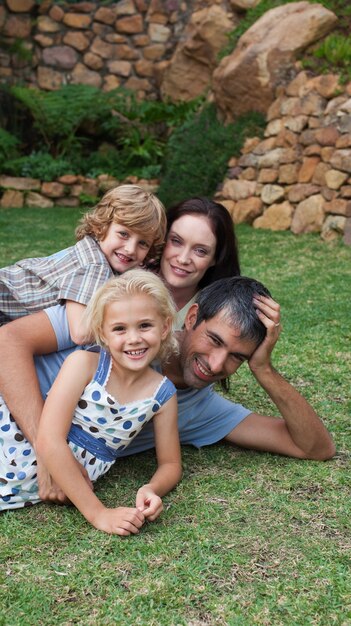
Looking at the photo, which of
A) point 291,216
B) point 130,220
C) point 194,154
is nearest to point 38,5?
point 194,154

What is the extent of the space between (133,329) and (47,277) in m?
0.62

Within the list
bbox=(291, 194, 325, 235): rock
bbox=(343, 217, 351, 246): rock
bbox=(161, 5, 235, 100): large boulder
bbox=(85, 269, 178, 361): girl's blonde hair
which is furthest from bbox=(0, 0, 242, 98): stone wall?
bbox=(85, 269, 178, 361): girl's blonde hair

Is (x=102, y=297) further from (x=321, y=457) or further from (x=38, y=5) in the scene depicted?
(x=38, y=5)

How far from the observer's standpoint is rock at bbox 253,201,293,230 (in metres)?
8.66

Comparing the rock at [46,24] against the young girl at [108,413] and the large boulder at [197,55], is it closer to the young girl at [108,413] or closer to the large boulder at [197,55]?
the large boulder at [197,55]

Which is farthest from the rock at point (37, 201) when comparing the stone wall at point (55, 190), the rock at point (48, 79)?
the rock at point (48, 79)

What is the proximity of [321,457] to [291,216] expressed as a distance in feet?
19.4

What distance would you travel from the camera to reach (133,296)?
2445 millimetres

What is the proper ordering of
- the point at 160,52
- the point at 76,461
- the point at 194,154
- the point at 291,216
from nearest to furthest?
the point at 76,461 → the point at 291,216 → the point at 194,154 → the point at 160,52

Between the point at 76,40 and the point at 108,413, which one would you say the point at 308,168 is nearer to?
the point at 76,40

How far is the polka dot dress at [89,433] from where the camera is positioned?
8.26ft

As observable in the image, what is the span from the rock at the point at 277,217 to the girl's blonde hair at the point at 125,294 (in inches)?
249

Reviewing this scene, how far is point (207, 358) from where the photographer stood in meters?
2.70

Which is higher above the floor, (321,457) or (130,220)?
(130,220)
